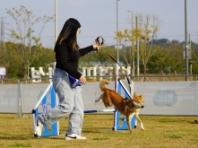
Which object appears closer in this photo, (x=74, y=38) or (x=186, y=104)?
(x=74, y=38)

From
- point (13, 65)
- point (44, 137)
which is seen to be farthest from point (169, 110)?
point (13, 65)

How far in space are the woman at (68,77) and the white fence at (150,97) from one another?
10.6 metres

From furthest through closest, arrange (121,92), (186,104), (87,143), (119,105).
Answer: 1. (186,104)
2. (121,92)
3. (119,105)
4. (87,143)

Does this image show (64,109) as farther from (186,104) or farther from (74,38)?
(186,104)

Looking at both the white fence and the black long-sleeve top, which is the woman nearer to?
the black long-sleeve top

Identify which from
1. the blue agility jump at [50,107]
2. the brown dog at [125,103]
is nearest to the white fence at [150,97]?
the blue agility jump at [50,107]

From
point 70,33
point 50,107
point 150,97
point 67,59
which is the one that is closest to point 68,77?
A: point 67,59

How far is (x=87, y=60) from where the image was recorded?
8388cm

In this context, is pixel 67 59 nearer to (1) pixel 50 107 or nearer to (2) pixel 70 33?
(2) pixel 70 33

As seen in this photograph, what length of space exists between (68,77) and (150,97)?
11.6 m

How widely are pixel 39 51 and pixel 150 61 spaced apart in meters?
20.1

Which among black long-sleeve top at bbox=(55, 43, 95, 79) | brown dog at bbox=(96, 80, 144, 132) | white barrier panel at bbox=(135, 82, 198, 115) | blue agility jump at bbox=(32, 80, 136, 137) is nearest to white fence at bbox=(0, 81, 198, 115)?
white barrier panel at bbox=(135, 82, 198, 115)

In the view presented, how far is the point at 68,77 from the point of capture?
1065cm

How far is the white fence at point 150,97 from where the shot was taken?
2095 cm
